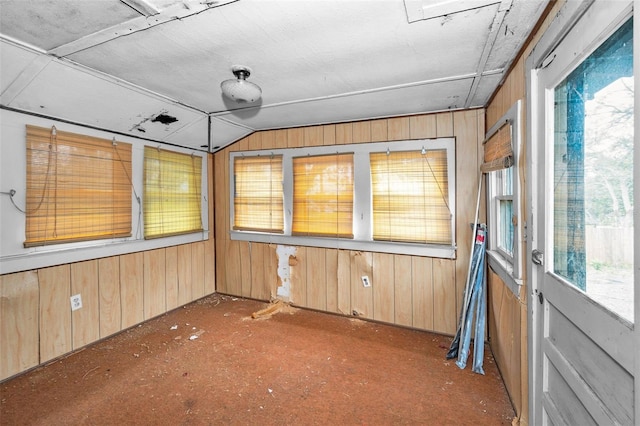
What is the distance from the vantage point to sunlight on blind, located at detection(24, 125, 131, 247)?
2381mm

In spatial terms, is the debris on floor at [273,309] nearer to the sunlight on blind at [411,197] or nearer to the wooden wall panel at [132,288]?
the wooden wall panel at [132,288]

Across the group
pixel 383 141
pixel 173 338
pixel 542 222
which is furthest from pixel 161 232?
pixel 542 222

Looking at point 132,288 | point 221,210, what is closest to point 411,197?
point 221,210

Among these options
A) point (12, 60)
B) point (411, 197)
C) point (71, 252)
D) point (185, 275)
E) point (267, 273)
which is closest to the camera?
point (12, 60)

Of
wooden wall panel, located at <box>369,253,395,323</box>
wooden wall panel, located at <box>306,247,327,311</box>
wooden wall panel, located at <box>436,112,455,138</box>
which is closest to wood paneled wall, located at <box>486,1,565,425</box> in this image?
wooden wall panel, located at <box>436,112,455,138</box>

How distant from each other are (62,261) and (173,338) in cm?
120

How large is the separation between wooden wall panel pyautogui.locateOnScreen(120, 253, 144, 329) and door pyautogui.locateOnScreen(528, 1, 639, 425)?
3.50 m

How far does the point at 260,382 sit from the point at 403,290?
1688mm

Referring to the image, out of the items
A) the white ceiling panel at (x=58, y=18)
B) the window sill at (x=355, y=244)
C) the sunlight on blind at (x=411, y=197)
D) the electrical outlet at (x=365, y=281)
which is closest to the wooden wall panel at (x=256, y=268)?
the window sill at (x=355, y=244)

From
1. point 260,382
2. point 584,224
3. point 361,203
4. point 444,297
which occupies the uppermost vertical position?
point 361,203

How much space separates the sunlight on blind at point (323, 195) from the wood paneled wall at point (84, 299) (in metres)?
1.62

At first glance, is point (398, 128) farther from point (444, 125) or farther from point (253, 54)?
point (253, 54)

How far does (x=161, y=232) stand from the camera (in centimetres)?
345

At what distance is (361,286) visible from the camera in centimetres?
332
